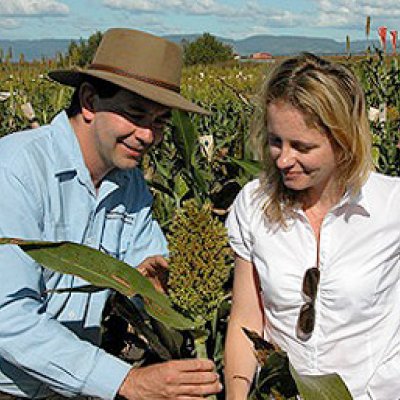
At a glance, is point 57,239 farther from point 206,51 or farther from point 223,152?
point 206,51

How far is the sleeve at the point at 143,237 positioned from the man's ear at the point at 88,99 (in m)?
0.37

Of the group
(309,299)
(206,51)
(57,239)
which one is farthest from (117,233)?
(206,51)

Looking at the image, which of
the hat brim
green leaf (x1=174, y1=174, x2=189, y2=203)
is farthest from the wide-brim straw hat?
green leaf (x1=174, y1=174, x2=189, y2=203)

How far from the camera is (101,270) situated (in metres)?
1.50

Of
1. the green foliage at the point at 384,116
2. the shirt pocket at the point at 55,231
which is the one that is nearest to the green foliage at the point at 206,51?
the green foliage at the point at 384,116

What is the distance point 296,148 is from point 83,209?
1.91 feet

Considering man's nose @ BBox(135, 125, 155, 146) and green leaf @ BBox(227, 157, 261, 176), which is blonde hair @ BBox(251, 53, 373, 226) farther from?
green leaf @ BBox(227, 157, 261, 176)

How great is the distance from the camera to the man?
5.55 feet

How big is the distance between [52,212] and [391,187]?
783 mm

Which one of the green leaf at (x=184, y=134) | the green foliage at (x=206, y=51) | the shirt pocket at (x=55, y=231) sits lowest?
the green foliage at (x=206, y=51)

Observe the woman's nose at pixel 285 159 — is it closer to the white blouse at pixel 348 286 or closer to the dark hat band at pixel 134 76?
the white blouse at pixel 348 286

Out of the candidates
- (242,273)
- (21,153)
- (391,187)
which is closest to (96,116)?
(21,153)

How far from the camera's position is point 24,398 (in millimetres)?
1999

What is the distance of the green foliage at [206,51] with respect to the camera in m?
33.4
